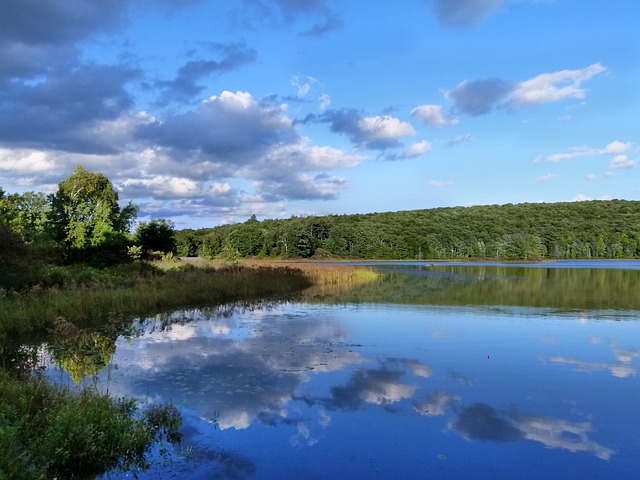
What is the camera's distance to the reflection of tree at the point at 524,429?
5.55m

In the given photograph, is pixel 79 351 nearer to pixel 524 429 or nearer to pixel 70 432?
pixel 70 432

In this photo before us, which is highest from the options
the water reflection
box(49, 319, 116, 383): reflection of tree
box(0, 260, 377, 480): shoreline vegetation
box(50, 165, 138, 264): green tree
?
box(50, 165, 138, 264): green tree

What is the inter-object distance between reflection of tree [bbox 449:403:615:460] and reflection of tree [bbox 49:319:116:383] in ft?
18.4

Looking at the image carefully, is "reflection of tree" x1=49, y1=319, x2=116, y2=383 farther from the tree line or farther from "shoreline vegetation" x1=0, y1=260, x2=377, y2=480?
the tree line

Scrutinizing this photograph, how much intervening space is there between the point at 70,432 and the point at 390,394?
432 centimetres

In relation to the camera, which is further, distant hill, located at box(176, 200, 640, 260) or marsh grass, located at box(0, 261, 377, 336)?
distant hill, located at box(176, 200, 640, 260)

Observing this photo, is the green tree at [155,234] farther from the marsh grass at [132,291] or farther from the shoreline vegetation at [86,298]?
the marsh grass at [132,291]

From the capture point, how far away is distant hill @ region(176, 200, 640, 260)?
275ft

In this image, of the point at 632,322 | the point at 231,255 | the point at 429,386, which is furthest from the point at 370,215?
the point at 429,386

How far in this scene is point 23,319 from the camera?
1105cm

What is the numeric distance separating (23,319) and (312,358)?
6.61 metres

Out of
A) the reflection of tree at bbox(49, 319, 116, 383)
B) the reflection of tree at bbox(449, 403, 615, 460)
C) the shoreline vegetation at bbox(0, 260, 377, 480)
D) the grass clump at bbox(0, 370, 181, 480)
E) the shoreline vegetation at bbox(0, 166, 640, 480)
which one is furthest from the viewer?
the reflection of tree at bbox(49, 319, 116, 383)

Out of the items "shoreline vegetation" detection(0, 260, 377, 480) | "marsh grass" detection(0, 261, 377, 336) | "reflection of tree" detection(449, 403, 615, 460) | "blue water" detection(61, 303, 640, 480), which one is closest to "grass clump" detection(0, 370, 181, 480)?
"shoreline vegetation" detection(0, 260, 377, 480)

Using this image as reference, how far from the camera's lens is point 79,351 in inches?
374
